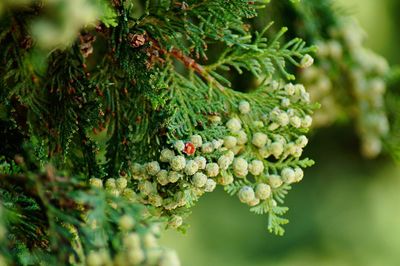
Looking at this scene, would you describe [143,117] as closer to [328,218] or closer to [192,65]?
[192,65]

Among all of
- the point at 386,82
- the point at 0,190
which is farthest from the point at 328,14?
the point at 0,190

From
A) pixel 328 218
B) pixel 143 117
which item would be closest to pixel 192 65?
pixel 143 117

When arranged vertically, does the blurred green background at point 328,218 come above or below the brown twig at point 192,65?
above

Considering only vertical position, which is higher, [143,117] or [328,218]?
[328,218]

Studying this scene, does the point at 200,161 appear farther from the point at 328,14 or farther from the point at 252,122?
the point at 328,14

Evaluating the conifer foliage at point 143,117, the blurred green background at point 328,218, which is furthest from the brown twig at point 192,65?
the blurred green background at point 328,218

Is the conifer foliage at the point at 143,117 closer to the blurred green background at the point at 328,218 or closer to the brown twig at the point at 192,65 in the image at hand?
the brown twig at the point at 192,65

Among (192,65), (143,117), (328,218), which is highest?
(328,218)
